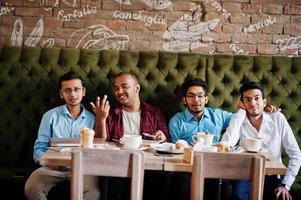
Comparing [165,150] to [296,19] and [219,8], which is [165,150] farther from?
[296,19]

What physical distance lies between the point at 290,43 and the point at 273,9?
339mm

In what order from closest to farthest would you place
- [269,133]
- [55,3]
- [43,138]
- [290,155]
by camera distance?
[290,155]
[269,133]
[43,138]
[55,3]

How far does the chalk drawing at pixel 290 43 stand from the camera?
14.0 ft

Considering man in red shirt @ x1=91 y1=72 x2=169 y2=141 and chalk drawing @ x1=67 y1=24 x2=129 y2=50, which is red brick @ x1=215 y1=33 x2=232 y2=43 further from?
man in red shirt @ x1=91 y1=72 x2=169 y2=141

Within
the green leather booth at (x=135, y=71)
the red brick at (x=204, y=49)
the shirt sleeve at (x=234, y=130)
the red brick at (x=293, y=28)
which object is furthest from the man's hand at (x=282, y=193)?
the red brick at (x=293, y=28)

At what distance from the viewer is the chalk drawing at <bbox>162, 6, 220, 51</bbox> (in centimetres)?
424

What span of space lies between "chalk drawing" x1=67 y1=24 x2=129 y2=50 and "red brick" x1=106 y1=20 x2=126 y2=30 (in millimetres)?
38

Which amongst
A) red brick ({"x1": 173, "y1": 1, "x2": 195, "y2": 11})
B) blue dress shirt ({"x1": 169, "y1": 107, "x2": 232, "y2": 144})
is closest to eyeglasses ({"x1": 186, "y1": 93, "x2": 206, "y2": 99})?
blue dress shirt ({"x1": 169, "y1": 107, "x2": 232, "y2": 144})

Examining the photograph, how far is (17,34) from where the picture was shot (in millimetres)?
4250

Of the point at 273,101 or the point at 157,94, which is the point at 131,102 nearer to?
the point at 157,94

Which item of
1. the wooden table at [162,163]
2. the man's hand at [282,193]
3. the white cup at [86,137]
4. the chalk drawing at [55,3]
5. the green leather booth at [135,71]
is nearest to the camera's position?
the wooden table at [162,163]

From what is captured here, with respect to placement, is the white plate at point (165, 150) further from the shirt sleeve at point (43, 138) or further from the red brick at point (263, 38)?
the red brick at point (263, 38)

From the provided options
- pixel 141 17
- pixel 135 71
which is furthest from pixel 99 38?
pixel 135 71

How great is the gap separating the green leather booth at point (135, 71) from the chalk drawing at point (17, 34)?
0.21 m
